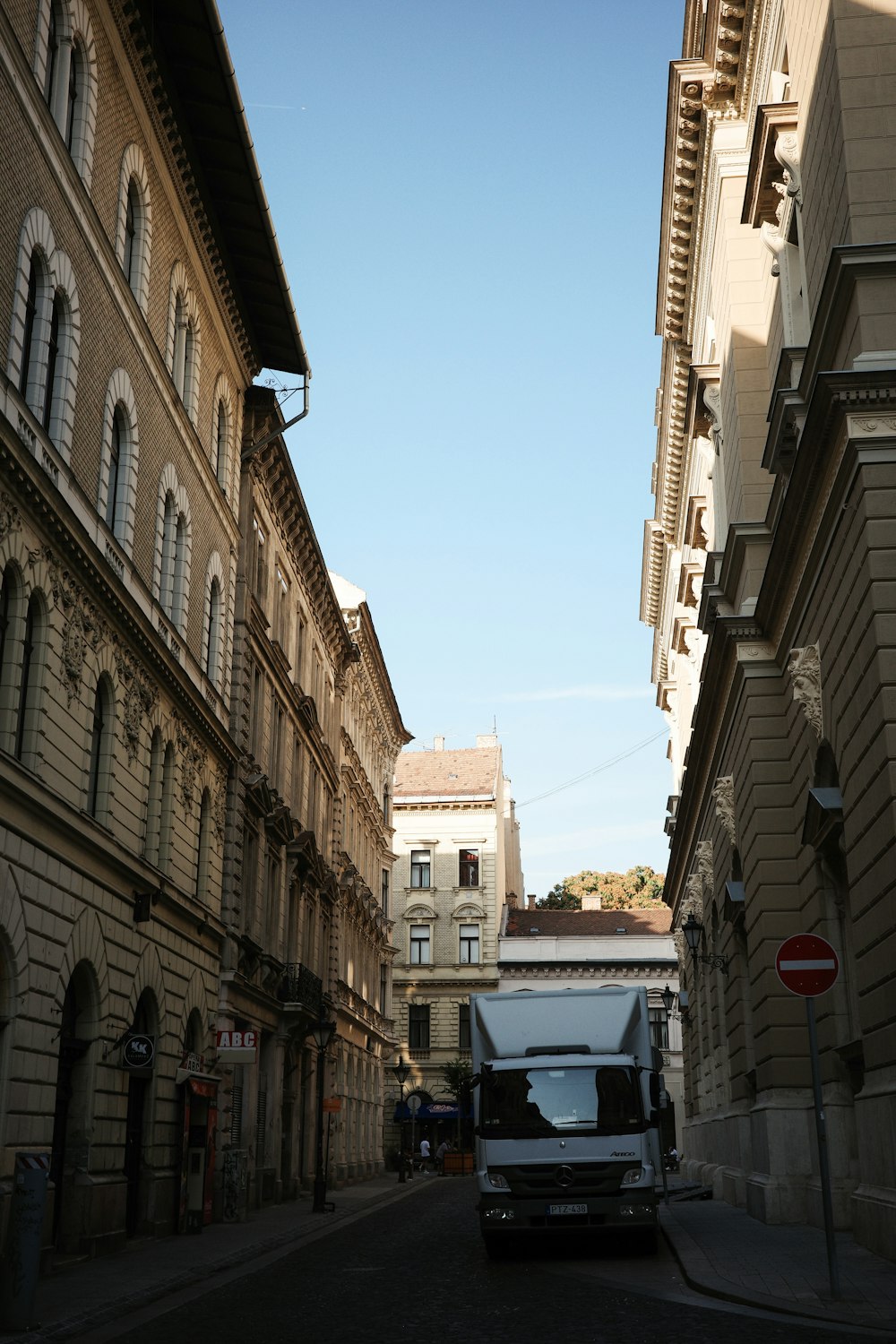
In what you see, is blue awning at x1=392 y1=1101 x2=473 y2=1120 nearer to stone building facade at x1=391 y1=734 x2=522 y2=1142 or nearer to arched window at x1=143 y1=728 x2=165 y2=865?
stone building facade at x1=391 y1=734 x2=522 y2=1142

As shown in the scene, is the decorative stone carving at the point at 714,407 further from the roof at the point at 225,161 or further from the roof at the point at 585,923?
the roof at the point at 585,923

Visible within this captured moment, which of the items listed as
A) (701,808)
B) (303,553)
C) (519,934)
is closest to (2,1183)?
(701,808)

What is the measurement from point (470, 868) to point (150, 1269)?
55.7 m

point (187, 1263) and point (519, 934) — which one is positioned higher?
point (519, 934)

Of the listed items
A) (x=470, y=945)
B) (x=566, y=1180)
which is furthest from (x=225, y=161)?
(x=470, y=945)

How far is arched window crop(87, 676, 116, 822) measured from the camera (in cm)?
2019

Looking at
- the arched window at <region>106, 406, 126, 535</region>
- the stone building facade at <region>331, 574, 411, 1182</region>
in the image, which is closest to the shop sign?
the arched window at <region>106, 406, 126, 535</region>

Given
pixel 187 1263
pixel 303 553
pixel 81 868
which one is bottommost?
pixel 187 1263

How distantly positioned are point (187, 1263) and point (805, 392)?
1308cm

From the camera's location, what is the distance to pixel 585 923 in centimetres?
7350

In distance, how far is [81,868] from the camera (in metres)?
18.6

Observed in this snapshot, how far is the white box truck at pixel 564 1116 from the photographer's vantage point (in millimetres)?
17250

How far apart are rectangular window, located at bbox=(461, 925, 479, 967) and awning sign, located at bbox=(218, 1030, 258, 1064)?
45.1m

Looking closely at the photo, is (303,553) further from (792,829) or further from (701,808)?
(792,829)
